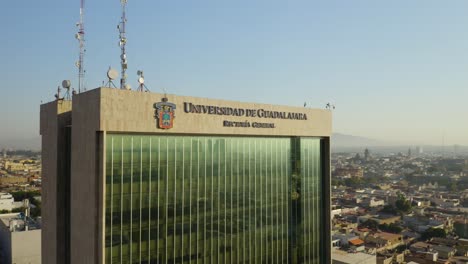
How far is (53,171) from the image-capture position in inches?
1335

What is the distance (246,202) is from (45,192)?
1841cm

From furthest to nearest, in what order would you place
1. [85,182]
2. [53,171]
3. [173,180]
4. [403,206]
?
[403,206]
[53,171]
[173,180]
[85,182]

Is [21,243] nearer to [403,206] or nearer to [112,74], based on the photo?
[112,74]

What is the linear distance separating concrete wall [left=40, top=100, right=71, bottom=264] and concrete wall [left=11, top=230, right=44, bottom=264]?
49121 mm

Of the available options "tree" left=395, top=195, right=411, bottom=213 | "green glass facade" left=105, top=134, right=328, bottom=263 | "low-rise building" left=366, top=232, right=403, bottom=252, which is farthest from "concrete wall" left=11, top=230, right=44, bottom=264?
"tree" left=395, top=195, right=411, bottom=213

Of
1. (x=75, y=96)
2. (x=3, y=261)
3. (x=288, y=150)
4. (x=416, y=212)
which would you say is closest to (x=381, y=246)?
(x=416, y=212)

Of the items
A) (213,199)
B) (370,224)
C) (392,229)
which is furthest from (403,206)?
(213,199)

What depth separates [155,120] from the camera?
31.0 m

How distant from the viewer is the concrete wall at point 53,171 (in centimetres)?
3353

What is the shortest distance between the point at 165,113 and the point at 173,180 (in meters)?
5.50

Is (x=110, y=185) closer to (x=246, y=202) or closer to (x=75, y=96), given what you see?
(x=75, y=96)

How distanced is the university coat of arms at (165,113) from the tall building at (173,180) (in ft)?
0.27

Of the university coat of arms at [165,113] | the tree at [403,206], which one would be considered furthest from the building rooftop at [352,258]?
the tree at [403,206]

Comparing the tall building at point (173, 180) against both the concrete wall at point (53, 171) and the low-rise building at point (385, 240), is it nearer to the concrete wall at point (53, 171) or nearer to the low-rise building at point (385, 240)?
the concrete wall at point (53, 171)
